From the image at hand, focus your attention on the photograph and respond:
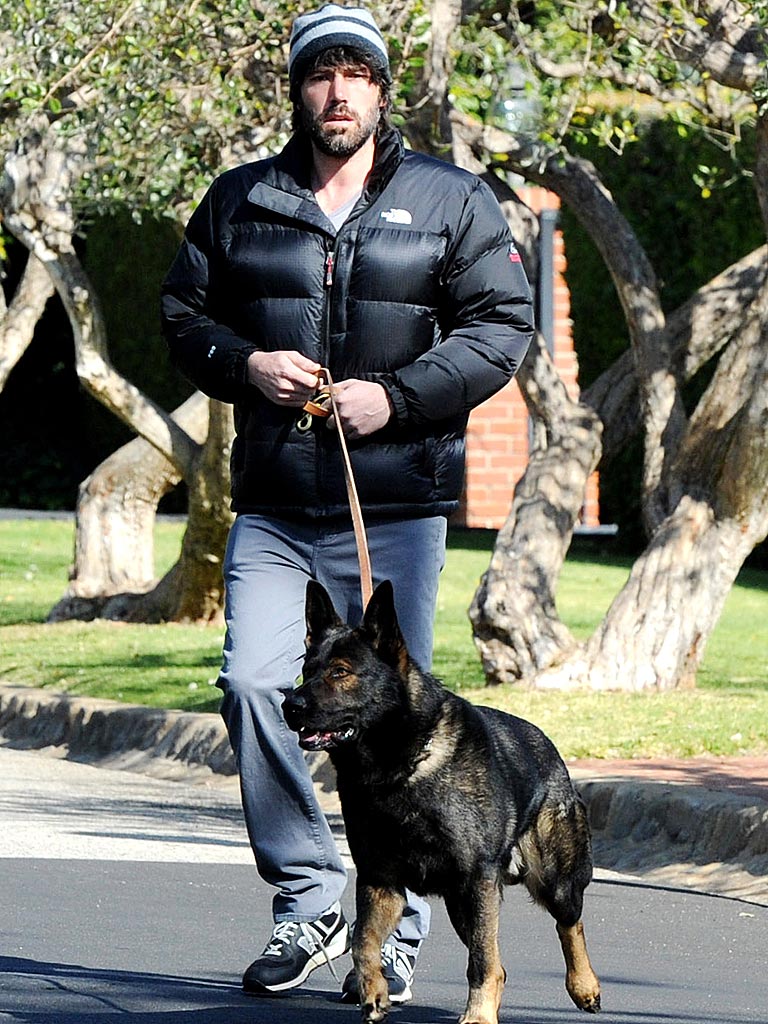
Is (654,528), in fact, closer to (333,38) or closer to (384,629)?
(333,38)

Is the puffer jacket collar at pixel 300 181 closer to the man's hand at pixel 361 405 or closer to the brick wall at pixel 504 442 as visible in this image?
the man's hand at pixel 361 405

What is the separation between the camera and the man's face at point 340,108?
533cm

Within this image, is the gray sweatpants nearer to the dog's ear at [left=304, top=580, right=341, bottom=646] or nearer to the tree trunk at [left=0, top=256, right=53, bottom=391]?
the dog's ear at [left=304, top=580, right=341, bottom=646]

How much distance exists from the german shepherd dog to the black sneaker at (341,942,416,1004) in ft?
1.32

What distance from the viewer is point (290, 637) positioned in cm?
541

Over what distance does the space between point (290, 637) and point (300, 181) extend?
1114 mm

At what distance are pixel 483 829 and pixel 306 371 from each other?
115 cm

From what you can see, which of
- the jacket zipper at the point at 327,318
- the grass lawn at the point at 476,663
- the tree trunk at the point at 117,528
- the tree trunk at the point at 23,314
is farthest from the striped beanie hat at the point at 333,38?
the tree trunk at the point at 23,314

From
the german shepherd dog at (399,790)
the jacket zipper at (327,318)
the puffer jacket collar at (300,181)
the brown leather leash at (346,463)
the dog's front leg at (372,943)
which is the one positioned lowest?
the dog's front leg at (372,943)

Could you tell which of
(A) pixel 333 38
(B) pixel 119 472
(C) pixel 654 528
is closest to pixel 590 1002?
(A) pixel 333 38

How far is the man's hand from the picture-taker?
524 cm

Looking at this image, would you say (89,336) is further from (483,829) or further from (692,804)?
(483,829)

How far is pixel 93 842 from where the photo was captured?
8273 mm

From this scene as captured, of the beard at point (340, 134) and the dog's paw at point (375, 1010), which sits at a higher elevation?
the beard at point (340, 134)
